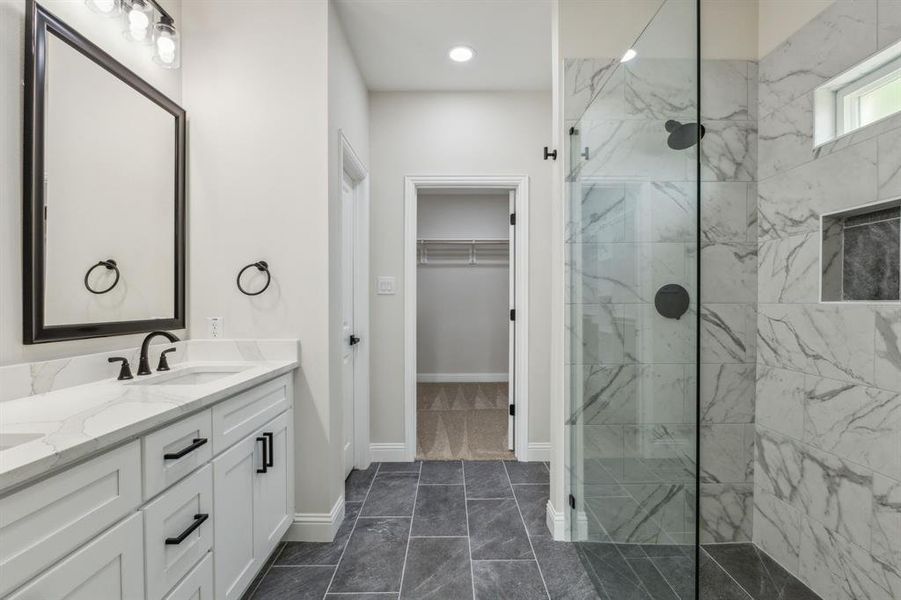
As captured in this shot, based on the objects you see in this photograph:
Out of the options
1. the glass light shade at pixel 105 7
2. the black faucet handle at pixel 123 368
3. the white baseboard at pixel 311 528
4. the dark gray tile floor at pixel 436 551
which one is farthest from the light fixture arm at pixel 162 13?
the dark gray tile floor at pixel 436 551

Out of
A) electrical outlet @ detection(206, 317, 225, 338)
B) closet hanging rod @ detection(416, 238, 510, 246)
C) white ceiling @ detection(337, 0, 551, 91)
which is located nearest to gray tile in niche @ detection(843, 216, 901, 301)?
white ceiling @ detection(337, 0, 551, 91)

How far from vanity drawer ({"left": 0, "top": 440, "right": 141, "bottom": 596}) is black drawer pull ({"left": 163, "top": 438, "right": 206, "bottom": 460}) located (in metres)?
0.10

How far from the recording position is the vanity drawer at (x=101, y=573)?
731 mm

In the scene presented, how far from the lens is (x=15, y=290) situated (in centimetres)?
121

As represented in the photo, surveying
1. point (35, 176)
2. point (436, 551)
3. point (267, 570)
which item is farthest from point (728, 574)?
point (35, 176)

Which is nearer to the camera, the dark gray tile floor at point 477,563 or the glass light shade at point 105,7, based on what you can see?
the glass light shade at point 105,7

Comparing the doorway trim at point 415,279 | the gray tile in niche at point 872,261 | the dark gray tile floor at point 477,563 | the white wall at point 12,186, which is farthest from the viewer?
the doorway trim at point 415,279

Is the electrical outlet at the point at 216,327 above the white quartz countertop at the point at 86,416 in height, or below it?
above

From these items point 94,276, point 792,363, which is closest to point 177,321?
point 94,276

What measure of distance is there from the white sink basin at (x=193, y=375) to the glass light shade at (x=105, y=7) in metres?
1.41

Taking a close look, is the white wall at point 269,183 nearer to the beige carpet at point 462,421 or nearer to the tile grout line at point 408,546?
the tile grout line at point 408,546

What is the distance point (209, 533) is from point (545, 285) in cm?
235

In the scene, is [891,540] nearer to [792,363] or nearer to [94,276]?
[792,363]

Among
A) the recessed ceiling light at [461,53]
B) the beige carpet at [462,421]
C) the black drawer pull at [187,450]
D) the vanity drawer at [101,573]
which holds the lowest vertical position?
the beige carpet at [462,421]
